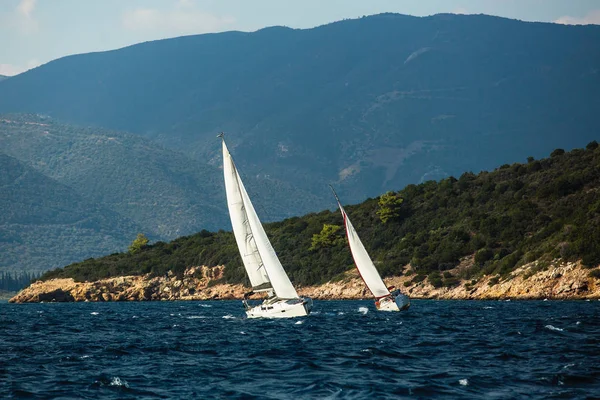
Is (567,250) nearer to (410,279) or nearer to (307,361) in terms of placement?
(410,279)

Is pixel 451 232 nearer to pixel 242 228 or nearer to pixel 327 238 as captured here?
pixel 327 238

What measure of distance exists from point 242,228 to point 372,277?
12532mm

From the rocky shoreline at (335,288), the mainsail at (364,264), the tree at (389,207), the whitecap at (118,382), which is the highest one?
the tree at (389,207)

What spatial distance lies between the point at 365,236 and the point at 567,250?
48269 millimetres

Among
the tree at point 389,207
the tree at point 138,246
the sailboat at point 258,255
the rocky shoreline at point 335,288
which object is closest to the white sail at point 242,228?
the sailboat at point 258,255

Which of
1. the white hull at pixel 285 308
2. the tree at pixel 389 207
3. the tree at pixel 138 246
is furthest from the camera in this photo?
the tree at pixel 138 246

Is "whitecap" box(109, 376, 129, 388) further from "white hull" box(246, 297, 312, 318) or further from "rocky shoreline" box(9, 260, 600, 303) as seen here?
"rocky shoreline" box(9, 260, 600, 303)

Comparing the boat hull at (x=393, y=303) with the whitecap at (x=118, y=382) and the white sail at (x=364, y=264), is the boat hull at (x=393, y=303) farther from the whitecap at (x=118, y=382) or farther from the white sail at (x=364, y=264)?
the whitecap at (x=118, y=382)

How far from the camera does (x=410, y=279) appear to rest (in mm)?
103250

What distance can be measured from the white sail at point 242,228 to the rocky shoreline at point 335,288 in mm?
27867

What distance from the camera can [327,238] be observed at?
129 meters

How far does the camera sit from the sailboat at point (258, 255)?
63.5 meters

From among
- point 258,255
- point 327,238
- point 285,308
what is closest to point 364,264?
point 285,308

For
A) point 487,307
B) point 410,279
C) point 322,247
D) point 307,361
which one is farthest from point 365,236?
point 307,361
